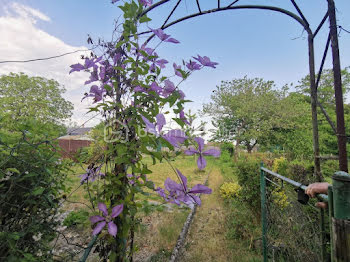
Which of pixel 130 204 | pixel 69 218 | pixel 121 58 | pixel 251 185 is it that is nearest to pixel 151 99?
pixel 121 58

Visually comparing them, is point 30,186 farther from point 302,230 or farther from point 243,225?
point 243,225

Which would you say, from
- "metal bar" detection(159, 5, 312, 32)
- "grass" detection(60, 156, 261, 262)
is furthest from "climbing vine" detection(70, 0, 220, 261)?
"grass" detection(60, 156, 261, 262)

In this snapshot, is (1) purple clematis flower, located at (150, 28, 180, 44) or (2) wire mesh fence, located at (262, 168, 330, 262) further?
(2) wire mesh fence, located at (262, 168, 330, 262)

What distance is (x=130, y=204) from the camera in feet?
2.27

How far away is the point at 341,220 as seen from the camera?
0.48 m

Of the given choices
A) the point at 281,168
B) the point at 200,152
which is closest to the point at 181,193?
the point at 200,152

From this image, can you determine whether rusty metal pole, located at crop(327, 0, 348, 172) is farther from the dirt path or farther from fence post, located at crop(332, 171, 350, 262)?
the dirt path

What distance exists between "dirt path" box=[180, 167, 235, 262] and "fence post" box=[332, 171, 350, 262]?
205 centimetres

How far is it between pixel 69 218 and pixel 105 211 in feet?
9.41

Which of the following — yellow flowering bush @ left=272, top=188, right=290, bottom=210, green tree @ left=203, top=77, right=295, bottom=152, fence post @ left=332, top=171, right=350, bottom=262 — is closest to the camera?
fence post @ left=332, top=171, right=350, bottom=262

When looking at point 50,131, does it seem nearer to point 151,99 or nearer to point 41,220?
point 41,220

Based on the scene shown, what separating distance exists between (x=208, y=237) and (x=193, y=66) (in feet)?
8.97

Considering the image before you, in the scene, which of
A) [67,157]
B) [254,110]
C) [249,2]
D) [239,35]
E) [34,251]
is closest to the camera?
[34,251]

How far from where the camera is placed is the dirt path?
217 centimetres
